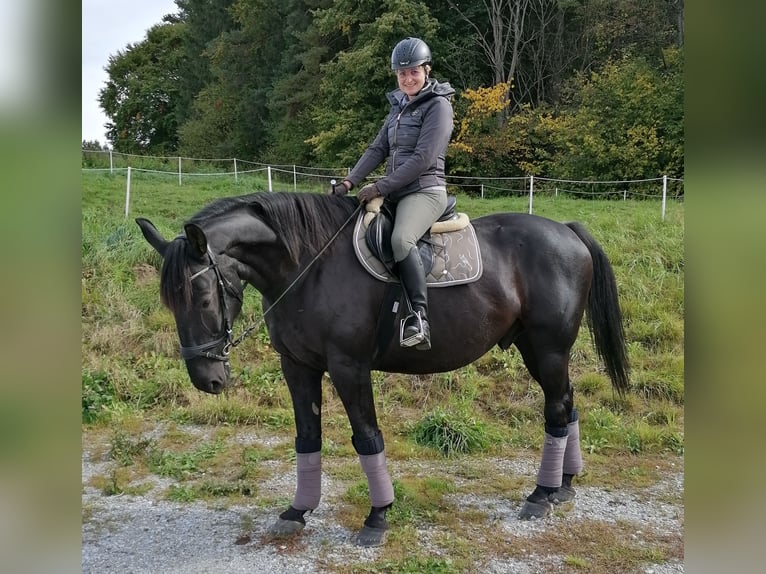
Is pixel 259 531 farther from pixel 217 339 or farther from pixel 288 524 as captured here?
pixel 217 339

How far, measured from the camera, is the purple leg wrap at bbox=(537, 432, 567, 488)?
12.8ft

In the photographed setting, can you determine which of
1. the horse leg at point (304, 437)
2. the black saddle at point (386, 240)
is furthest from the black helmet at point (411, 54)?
the horse leg at point (304, 437)

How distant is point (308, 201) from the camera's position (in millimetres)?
3371

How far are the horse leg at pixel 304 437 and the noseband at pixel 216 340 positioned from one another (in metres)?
0.62

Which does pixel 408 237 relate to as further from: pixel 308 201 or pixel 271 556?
pixel 271 556

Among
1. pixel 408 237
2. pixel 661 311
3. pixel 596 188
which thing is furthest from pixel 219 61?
pixel 408 237

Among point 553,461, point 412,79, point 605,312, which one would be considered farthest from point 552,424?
point 412,79

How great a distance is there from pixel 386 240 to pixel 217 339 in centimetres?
117

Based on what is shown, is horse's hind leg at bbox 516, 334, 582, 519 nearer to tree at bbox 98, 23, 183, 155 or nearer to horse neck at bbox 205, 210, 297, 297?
horse neck at bbox 205, 210, 297, 297

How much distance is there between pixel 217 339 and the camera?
9.75 feet

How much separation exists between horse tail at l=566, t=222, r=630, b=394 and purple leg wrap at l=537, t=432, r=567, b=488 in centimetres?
81

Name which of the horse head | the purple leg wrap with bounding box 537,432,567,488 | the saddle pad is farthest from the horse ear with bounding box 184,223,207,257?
the purple leg wrap with bounding box 537,432,567,488
